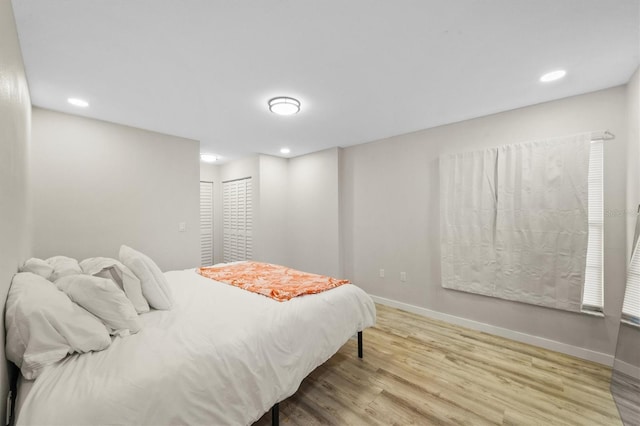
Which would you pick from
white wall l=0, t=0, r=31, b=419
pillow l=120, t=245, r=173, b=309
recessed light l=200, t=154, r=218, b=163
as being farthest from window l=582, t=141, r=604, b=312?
recessed light l=200, t=154, r=218, b=163

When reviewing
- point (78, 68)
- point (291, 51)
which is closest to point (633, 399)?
point (291, 51)

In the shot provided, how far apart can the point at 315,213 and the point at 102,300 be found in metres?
3.45

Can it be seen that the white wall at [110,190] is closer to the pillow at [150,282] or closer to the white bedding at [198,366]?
the pillow at [150,282]

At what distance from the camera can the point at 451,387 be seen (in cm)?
207

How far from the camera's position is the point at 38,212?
2.68 m

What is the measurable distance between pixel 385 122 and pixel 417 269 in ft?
6.62

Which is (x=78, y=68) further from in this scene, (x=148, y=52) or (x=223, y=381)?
(x=223, y=381)

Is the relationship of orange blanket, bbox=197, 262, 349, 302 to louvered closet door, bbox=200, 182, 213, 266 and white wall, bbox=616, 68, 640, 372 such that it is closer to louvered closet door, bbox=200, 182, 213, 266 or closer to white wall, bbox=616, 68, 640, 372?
white wall, bbox=616, 68, 640, 372

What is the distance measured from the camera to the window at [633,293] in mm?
1984

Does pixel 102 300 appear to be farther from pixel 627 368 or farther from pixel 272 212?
pixel 627 368

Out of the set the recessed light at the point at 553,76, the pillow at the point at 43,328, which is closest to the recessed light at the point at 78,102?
the pillow at the point at 43,328

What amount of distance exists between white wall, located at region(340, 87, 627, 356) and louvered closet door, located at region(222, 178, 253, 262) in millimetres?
1876

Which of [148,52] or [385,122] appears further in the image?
[385,122]

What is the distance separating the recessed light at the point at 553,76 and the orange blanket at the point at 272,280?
246cm
